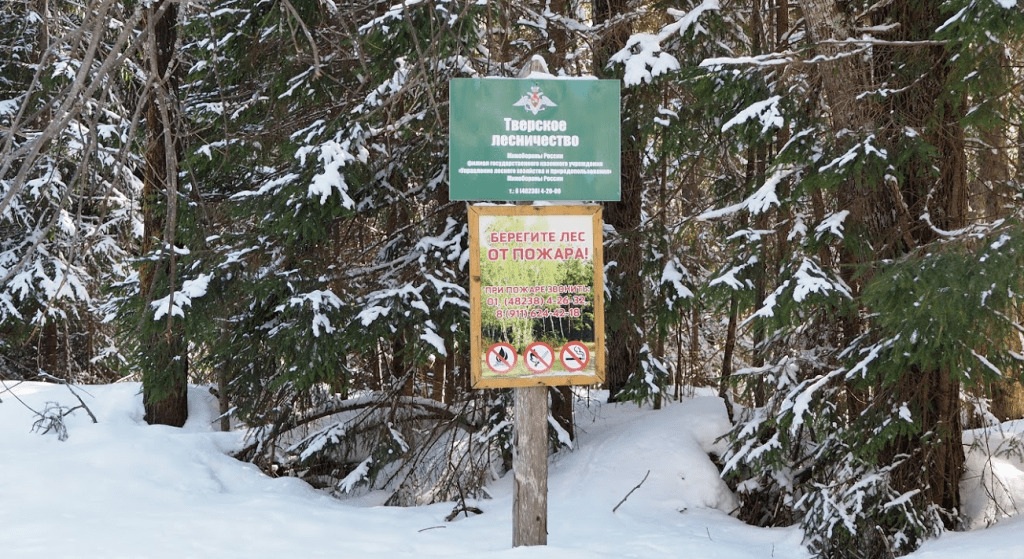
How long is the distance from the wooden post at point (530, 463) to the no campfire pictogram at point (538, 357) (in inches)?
7.3

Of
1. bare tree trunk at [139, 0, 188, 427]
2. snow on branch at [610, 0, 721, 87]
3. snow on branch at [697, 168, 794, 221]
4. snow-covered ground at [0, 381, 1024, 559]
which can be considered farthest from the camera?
bare tree trunk at [139, 0, 188, 427]

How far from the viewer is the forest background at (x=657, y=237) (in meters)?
5.66

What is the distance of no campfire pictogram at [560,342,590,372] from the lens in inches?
201

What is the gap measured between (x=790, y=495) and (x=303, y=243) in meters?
4.93

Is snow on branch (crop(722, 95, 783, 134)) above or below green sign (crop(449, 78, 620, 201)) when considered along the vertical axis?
above

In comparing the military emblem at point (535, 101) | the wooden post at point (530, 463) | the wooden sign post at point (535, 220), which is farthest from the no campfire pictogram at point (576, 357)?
the military emblem at point (535, 101)

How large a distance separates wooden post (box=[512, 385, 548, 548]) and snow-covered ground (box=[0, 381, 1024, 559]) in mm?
162

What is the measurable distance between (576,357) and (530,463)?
69 cm

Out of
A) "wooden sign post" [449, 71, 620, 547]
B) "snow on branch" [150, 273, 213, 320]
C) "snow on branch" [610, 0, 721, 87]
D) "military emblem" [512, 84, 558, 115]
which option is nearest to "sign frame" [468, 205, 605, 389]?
"wooden sign post" [449, 71, 620, 547]

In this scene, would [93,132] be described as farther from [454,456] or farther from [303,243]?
[454,456]

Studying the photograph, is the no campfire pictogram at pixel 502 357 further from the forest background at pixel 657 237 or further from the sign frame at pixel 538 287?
the forest background at pixel 657 237

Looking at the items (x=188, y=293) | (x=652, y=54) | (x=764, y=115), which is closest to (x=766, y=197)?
(x=764, y=115)

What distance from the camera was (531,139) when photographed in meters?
5.11

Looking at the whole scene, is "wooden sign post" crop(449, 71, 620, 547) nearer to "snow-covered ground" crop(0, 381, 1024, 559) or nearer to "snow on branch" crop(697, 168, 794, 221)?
"snow-covered ground" crop(0, 381, 1024, 559)
